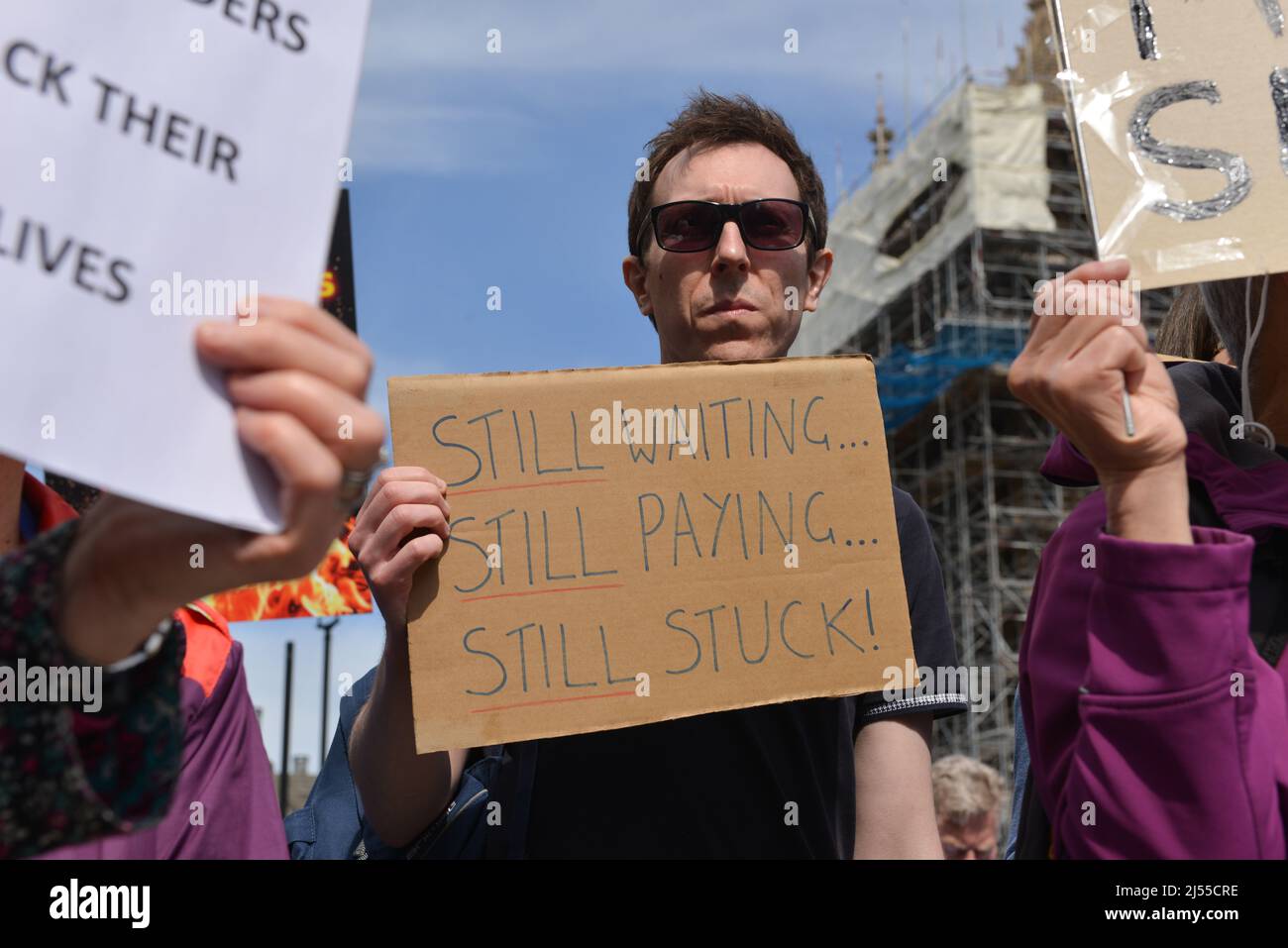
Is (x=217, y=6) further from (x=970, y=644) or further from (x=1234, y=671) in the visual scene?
(x=970, y=644)

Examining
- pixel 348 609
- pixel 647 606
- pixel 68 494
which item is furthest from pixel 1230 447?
pixel 348 609

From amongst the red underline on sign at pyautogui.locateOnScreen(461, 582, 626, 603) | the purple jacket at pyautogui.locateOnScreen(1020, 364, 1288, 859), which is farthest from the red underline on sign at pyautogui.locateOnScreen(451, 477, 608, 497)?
the purple jacket at pyautogui.locateOnScreen(1020, 364, 1288, 859)

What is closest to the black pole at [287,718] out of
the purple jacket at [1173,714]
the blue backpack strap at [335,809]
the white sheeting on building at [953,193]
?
the blue backpack strap at [335,809]

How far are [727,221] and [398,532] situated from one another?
78 centimetres

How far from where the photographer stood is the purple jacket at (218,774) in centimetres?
167

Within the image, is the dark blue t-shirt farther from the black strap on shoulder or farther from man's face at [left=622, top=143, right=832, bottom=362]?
man's face at [left=622, top=143, right=832, bottom=362]

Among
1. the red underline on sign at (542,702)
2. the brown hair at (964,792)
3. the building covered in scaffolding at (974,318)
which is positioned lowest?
the brown hair at (964,792)

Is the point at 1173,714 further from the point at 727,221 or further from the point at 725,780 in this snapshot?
the point at 727,221

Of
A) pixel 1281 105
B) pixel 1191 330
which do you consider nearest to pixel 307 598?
pixel 1191 330

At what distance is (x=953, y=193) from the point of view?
72.5ft

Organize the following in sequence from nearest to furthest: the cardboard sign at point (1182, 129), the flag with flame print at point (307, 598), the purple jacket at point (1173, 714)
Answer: the purple jacket at point (1173, 714) → the cardboard sign at point (1182, 129) → the flag with flame print at point (307, 598)

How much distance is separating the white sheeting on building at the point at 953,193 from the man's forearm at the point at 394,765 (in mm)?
19336

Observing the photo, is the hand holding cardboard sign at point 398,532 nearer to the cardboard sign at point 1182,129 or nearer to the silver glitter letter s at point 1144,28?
the cardboard sign at point 1182,129

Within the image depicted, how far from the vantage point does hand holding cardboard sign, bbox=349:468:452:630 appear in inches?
68.7
